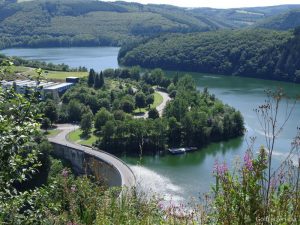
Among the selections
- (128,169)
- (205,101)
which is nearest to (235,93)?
(205,101)

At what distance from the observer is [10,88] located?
4367 mm

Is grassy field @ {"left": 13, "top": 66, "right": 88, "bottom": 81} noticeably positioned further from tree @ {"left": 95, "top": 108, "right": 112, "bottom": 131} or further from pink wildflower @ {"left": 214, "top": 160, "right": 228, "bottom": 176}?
pink wildflower @ {"left": 214, "top": 160, "right": 228, "bottom": 176}

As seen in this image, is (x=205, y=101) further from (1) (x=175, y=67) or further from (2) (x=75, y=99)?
(1) (x=175, y=67)

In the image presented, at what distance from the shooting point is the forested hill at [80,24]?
→ 354ft

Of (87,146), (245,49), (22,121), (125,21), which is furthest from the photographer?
(125,21)

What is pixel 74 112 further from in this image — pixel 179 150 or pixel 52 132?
pixel 179 150

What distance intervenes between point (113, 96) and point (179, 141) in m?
9.80

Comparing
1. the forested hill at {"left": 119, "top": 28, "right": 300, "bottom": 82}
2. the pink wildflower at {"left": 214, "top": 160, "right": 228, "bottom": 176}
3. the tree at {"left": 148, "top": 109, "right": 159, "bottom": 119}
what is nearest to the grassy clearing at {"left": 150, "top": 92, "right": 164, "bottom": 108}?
A: the tree at {"left": 148, "top": 109, "right": 159, "bottom": 119}

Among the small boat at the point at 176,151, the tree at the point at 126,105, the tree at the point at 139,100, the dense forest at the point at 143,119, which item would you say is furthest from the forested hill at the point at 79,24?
the small boat at the point at 176,151

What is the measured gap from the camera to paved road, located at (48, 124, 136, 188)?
19812mm

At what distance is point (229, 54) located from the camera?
70.9m

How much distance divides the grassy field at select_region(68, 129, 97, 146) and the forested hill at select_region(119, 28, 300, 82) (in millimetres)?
36909

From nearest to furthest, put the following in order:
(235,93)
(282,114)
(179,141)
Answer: (179,141)
(282,114)
(235,93)

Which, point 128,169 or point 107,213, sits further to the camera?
point 128,169
